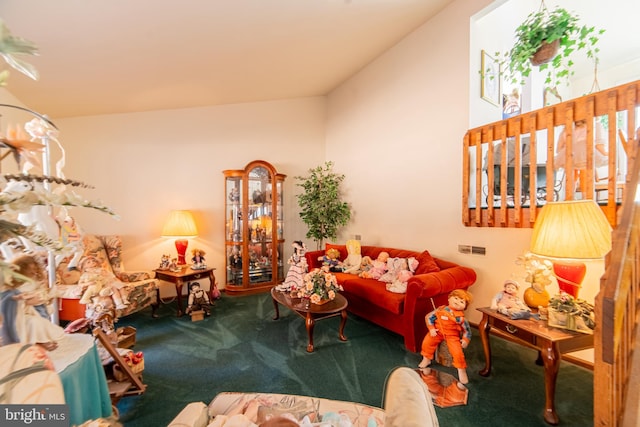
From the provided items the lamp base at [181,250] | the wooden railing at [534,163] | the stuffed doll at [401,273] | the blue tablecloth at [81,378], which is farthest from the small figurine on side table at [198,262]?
the wooden railing at [534,163]

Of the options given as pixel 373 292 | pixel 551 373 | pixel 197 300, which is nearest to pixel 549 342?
pixel 551 373

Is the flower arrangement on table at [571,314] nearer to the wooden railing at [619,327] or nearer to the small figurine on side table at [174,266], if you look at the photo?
the wooden railing at [619,327]

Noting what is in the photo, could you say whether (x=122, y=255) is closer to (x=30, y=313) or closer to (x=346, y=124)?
(x=30, y=313)

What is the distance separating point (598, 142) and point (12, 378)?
10.7ft

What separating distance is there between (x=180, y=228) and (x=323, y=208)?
2.13m

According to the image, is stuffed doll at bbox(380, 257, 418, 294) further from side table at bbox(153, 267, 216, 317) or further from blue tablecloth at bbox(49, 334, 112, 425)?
side table at bbox(153, 267, 216, 317)

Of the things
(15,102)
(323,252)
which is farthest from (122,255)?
(323,252)

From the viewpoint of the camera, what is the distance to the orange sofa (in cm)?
226

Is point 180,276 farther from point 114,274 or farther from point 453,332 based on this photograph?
point 453,332

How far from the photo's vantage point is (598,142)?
199 cm

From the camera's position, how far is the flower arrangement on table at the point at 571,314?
5.20ft

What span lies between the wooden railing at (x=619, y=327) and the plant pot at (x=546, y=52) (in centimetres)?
162

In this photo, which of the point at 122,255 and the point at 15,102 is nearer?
the point at 15,102

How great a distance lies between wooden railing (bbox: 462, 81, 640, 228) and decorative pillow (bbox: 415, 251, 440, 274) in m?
0.53
